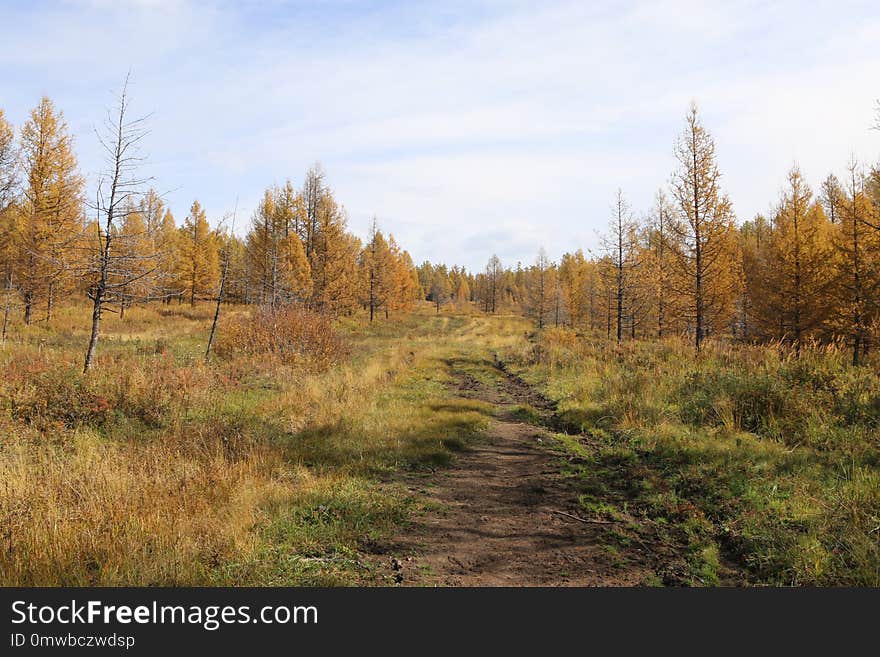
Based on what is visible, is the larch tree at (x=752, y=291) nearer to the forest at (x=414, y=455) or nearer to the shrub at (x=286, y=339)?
the forest at (x=414, y=455)

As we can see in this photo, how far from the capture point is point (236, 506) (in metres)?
5.21

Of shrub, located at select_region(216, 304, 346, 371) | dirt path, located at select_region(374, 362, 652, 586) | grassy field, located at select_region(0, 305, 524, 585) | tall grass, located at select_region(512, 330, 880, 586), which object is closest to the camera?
grassy field, located at select_region(0, 305, 524, 585)

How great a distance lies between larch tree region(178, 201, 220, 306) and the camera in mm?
48031

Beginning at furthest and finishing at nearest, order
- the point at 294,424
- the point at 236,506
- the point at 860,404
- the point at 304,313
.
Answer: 1. the point at 304,313
2. the point at 294,424
3. the point at 860,404
4. the point at 236,506

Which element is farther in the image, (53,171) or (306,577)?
(53,171)

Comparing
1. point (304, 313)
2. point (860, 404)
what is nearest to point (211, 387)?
point (304, 313)

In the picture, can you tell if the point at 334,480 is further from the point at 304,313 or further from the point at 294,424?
the point at 304,313

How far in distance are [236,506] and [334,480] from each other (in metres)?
1.61

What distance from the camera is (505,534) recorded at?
523cm

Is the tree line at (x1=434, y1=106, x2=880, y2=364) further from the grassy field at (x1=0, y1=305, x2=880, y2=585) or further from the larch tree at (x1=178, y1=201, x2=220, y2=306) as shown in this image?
the larch tree at (x1=178, y1=201, x2=220, y2=306)

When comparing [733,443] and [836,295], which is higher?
[836,295]

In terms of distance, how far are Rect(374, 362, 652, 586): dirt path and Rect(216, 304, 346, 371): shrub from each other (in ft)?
33.8

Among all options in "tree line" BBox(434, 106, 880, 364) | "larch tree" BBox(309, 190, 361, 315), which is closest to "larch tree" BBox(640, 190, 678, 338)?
"tree line" BBox(434, 106, 880, 364)

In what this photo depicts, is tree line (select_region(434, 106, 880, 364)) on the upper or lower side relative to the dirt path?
upper
